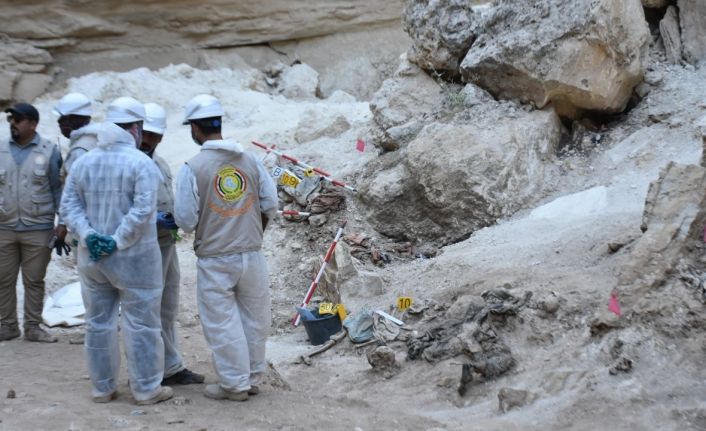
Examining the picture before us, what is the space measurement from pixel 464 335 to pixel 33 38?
33.2 feet

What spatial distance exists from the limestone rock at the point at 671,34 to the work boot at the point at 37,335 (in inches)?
236

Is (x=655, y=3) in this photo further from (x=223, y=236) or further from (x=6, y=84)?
(x=6, y=84)

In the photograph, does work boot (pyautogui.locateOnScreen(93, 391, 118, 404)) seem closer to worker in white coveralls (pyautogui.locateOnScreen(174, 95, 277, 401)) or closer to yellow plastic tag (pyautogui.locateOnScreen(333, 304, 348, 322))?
worker in white coveralls (pyautogui.locateOnScreen(174, 95, 277, 401))

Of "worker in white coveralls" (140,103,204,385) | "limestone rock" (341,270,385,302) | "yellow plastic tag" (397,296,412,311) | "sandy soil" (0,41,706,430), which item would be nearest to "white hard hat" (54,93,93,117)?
"worker in white coveralls" (140,103,204,385)

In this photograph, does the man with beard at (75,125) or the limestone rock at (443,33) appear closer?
the man with beard at (75,125)

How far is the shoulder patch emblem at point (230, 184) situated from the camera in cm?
442

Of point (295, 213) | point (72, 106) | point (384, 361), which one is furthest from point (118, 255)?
point (295, 213)

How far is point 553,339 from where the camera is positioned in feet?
16.4

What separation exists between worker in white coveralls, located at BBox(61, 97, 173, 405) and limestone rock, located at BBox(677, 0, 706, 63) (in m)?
5.69

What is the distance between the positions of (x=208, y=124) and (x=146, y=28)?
10.0 meters

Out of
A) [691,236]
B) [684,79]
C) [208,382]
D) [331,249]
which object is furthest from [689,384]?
[684,79]

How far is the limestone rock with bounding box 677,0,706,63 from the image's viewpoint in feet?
26.3

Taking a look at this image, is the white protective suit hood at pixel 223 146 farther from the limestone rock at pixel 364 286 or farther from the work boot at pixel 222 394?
the limestone rock at pixel 364 286

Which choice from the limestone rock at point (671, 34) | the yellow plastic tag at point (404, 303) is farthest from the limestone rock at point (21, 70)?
the limestone rock at point (671, 34)
